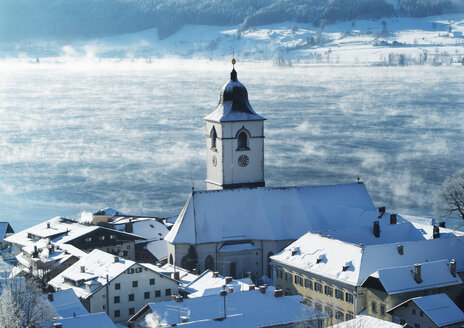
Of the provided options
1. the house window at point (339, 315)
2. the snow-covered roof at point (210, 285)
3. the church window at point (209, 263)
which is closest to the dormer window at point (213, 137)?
the church window at point (209, 263)

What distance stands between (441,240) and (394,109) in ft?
406

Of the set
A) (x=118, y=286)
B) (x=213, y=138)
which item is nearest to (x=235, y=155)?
(x=213, y=138)

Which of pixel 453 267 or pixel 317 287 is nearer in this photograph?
pixel 453 267

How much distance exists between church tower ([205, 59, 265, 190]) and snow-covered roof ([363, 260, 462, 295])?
46.0 feet

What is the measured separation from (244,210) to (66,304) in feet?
44.4

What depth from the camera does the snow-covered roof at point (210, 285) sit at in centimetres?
4272

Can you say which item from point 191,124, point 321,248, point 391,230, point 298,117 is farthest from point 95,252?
point 298,117

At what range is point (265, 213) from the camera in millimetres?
50375

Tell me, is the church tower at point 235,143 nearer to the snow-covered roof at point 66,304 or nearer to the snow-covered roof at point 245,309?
the snow-covered roof at point 245,309

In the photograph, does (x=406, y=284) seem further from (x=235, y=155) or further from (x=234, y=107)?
(x=234, y=107)

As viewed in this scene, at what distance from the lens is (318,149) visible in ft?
367

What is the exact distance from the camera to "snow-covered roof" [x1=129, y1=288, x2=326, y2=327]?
37469mm

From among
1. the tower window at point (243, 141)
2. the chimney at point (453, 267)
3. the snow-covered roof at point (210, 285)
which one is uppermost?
the tower window at point (243, 141)

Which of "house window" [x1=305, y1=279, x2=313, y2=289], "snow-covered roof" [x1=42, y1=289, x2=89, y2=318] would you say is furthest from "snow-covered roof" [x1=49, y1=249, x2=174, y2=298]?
"house window" [x1=305, y1=279, x2=313, y2=289]
